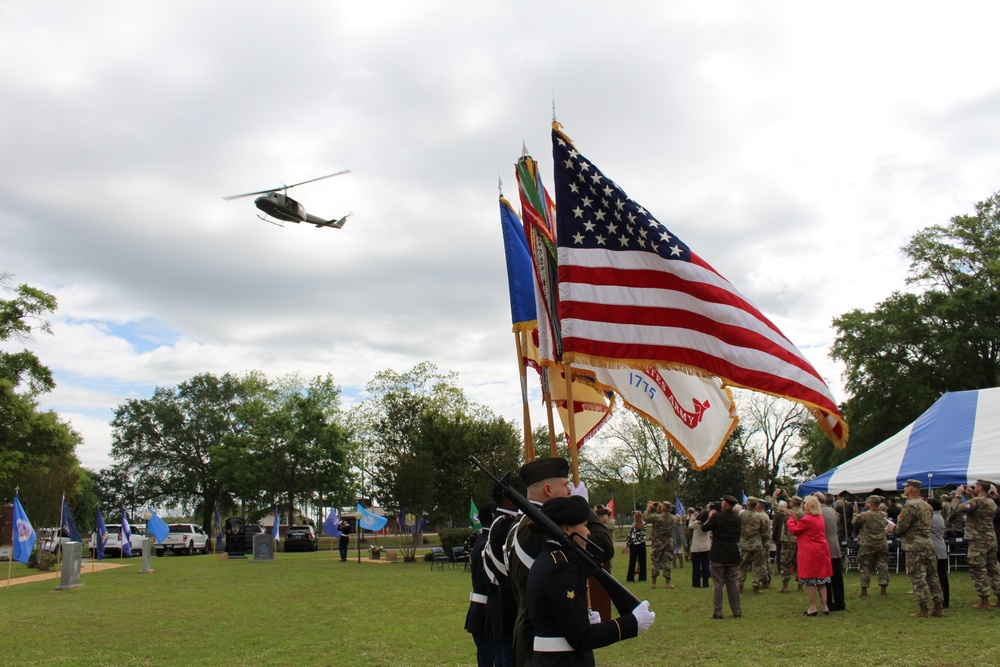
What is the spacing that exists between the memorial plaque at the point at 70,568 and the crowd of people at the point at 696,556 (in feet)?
44.0

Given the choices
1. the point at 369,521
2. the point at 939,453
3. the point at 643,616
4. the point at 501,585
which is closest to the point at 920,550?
the point at 939,453

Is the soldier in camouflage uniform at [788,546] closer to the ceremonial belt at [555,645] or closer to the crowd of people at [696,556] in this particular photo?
the crowd of people at [696,556]

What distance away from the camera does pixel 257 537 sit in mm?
32094

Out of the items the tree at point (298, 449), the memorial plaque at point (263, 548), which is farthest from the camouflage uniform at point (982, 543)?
the tree at point (298, 449)

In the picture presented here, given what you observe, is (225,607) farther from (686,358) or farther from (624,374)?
(686,358)

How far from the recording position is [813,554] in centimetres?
1180

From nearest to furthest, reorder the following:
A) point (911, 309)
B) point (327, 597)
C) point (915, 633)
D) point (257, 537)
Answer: point (915, 633) → point (327, 597) → point (257, 537) → point (911, 309)

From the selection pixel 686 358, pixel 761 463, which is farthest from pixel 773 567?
pixel 761 463

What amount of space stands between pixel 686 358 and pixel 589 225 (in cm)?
151

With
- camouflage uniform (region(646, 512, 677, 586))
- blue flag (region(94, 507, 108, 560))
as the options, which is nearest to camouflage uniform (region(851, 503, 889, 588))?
camouflage uniform (region(646, 512, 677, 586))

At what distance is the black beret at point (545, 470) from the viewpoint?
4668mm

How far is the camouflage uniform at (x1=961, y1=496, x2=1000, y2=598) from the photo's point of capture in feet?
38.2

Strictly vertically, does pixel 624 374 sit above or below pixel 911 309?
below

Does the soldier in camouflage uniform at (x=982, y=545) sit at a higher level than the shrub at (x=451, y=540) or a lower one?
higher
